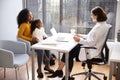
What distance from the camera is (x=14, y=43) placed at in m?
3.48

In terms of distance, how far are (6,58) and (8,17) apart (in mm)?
1536

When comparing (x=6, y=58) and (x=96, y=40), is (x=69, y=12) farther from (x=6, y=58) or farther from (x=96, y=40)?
(x=6, y=58)

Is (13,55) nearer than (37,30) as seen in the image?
Yes

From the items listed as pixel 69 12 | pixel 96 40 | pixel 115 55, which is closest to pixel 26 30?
pixel 96 40

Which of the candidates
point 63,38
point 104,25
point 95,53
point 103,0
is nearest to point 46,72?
point 63,38

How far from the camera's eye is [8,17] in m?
4.32

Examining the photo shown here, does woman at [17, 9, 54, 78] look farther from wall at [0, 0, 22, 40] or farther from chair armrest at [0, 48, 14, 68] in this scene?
chair armrest at [0, 48, 14, 68]

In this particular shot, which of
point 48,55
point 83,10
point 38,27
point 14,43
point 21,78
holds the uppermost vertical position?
point 83,10

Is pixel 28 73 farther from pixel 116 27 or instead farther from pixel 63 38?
pixel 116 27

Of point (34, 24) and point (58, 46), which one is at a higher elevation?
point (34, 24)

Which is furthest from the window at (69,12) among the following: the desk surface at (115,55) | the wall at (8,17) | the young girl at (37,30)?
the desk surface at (115,55)

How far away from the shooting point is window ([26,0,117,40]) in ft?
14.7

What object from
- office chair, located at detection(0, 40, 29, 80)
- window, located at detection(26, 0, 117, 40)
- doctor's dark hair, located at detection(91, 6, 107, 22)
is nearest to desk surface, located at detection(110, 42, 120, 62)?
doctor's dark hair, located at detection(91, 6, 107, 22)

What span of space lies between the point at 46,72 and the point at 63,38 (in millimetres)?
771
